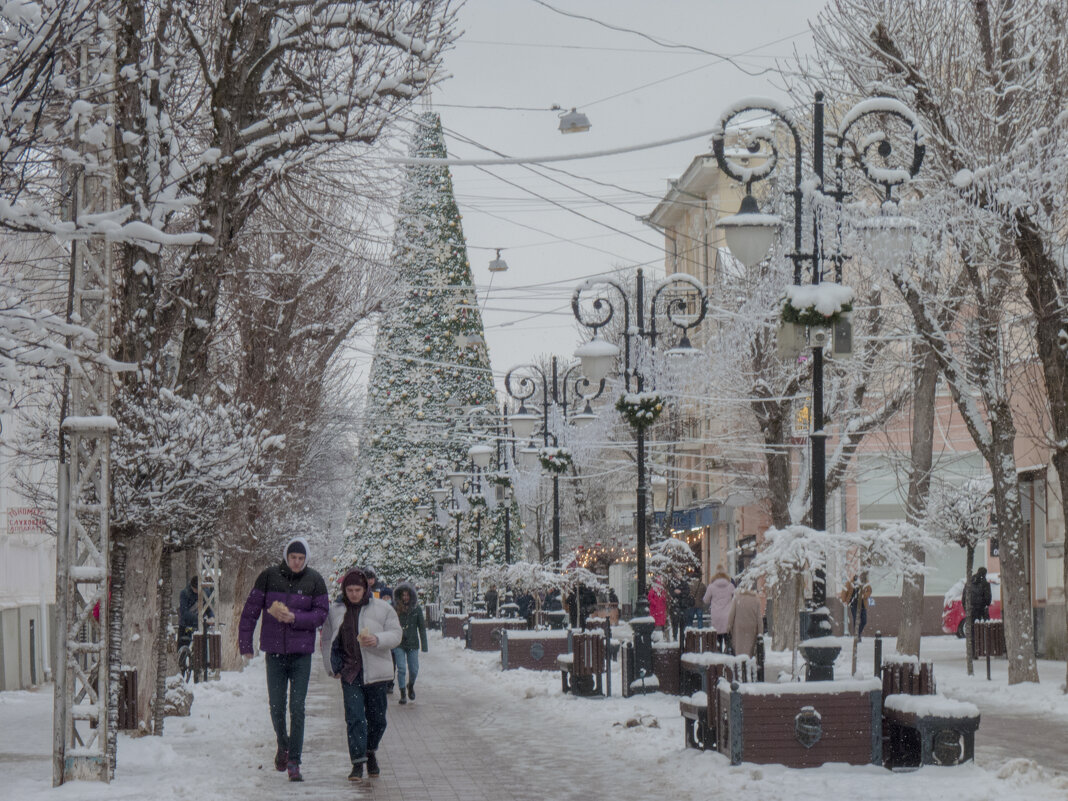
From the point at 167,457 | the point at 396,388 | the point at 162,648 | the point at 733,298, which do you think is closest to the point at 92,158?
the point at 167,457

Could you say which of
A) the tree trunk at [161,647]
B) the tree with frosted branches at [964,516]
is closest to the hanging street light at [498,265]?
the tree with frosted branches at [964,516]

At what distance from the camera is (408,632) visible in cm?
2262

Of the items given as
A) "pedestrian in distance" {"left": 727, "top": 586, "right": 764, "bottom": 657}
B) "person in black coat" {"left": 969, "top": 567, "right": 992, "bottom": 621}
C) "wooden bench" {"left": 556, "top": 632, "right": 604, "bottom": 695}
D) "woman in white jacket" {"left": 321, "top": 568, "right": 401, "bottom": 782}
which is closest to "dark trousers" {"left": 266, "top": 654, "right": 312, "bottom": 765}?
"woman in white jacket" {"left": 321, "top": 568, "right": 401, "bottom": 782}

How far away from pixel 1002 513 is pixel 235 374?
13473mm

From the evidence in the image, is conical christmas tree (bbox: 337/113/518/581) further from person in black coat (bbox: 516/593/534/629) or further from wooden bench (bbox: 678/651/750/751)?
wooden bench (bbox: 678/651/750/751)

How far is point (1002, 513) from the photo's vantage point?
2294 centimetres

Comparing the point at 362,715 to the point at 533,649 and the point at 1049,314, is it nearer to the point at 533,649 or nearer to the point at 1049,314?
the point at 1049,314

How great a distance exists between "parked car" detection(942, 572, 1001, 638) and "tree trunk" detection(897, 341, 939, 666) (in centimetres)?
890

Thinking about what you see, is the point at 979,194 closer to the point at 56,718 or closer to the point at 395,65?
the point at 395,65

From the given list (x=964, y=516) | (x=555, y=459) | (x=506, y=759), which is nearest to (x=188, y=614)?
(x=555, y=459)

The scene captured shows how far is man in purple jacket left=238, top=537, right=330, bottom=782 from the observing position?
12555 mm

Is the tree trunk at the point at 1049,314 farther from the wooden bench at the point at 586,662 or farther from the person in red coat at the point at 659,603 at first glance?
the person in red coat at the point at 659,603

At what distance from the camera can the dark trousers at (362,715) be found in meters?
12.8

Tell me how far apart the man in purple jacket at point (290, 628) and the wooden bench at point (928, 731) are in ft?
14.8
